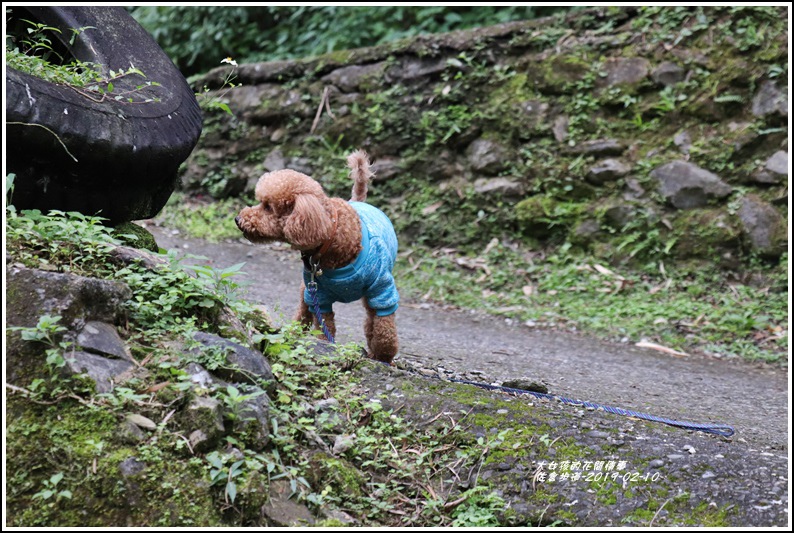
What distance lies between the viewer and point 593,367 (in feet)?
18.1

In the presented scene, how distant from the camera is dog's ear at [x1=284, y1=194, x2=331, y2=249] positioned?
12.9ft

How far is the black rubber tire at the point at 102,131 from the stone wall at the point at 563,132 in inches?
189

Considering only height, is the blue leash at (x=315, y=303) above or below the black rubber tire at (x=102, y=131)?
below

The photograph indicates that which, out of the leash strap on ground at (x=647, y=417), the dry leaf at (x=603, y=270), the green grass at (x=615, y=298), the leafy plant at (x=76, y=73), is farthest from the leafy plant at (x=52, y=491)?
the dry leaf at (x=603, y=270)

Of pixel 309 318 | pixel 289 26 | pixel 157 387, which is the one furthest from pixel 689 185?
pixel 289 26

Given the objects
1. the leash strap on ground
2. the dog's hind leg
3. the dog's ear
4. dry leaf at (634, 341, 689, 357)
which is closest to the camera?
the leash strap on ground

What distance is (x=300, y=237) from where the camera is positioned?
3.95m

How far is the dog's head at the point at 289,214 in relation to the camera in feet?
12.9

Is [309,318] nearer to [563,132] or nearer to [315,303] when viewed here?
[315,303]

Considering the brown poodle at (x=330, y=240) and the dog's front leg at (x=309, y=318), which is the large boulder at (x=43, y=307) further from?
the dog's front leg at (x=309, y=318)

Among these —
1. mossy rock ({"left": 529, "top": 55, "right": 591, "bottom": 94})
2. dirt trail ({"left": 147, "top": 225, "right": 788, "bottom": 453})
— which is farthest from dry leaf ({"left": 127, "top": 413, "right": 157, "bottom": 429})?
mossy rock ({"left": 529, "top": 55, "right": 591, "bottom": 94})

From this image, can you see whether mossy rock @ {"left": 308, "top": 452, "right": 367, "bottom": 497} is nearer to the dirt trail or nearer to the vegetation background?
the dirt trail

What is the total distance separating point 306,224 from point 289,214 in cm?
21

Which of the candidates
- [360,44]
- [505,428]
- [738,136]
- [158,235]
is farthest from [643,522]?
[360,44]
